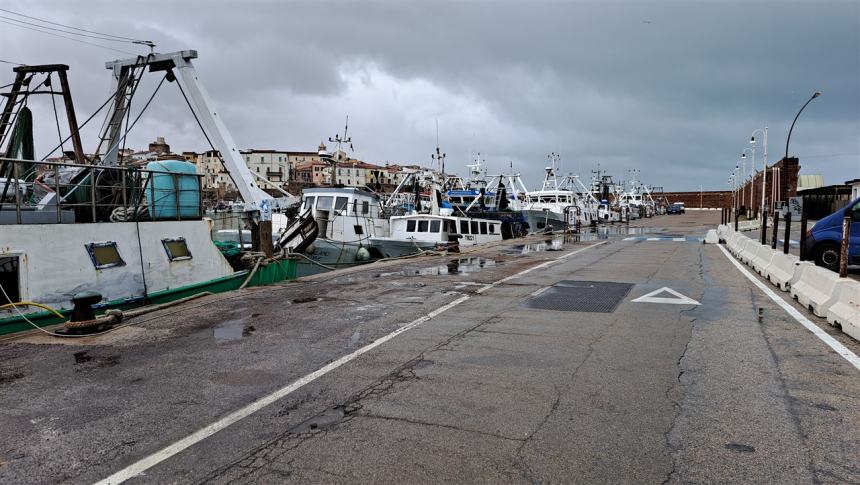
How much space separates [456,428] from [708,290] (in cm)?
939

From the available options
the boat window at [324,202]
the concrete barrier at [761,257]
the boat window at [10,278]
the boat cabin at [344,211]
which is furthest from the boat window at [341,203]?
the boat window at [10,278]

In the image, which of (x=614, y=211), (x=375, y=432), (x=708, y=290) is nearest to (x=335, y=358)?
(x=375, y=432)

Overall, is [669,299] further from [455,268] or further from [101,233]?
[101,233]

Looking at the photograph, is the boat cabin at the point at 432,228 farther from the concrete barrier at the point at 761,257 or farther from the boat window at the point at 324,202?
the concrete barrier at the point at 761,257

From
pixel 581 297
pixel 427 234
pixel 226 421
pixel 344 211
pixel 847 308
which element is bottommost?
pixel 226 421

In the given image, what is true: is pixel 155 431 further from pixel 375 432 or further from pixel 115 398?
pixel 375 432

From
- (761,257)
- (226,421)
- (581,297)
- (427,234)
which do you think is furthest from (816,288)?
(427,234)

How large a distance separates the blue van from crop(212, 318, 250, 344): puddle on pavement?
Answer: 43.6 ft

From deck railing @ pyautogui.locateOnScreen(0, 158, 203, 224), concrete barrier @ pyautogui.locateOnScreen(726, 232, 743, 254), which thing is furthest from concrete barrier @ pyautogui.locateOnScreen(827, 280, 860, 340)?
concrete barrier @ pyautogui.locateOnScreen(726, 232, 743, 254)

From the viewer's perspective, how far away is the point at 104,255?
38.1 ft

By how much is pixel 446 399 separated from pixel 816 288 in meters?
7.85

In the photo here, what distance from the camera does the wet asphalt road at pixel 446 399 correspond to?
3.95 m

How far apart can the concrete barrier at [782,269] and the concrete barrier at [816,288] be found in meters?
0.44

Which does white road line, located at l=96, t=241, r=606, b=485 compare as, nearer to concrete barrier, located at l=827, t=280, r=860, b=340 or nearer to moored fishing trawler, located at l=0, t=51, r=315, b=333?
moored fishing trawler, located at l=0, t=51, r=315, b=333
